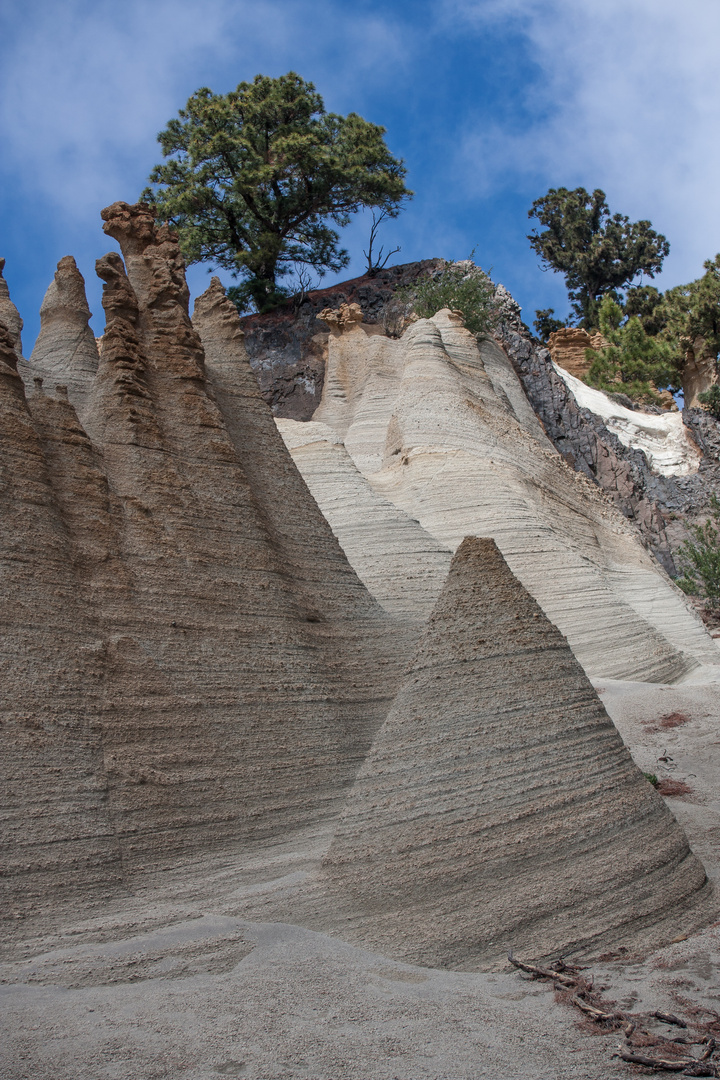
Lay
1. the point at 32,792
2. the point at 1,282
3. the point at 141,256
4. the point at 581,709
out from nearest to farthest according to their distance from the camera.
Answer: the point at 32,792
the point at 581,709
the point at 141,256
the point at 1,282

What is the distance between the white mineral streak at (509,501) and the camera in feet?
33.0

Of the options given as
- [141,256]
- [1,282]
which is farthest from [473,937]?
[1,282]

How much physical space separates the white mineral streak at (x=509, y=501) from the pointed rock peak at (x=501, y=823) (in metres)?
5.12

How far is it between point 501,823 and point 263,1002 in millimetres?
1234

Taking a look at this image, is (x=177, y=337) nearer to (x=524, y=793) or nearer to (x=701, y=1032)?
(x=524, y=793)

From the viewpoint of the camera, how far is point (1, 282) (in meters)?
9.22

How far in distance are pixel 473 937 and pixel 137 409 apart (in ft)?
12.9

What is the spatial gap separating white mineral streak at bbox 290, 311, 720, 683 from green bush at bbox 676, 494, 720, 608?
4.11m

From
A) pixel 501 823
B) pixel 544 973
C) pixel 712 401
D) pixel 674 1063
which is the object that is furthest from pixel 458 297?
pixel 674 1063

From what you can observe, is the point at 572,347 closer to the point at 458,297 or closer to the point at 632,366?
the point at 632,366

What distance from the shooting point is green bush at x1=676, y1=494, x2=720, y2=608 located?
1784cm

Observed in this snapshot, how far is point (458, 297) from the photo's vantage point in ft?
69.9

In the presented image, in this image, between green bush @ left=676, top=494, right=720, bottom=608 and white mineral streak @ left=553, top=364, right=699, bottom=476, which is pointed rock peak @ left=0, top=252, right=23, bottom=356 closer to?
green bush @ left=676, top=494, right=720, bottom=608

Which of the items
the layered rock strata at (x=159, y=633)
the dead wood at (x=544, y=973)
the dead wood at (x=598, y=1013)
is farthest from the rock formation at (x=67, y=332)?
the dead wood at (x=598, y=1013)
